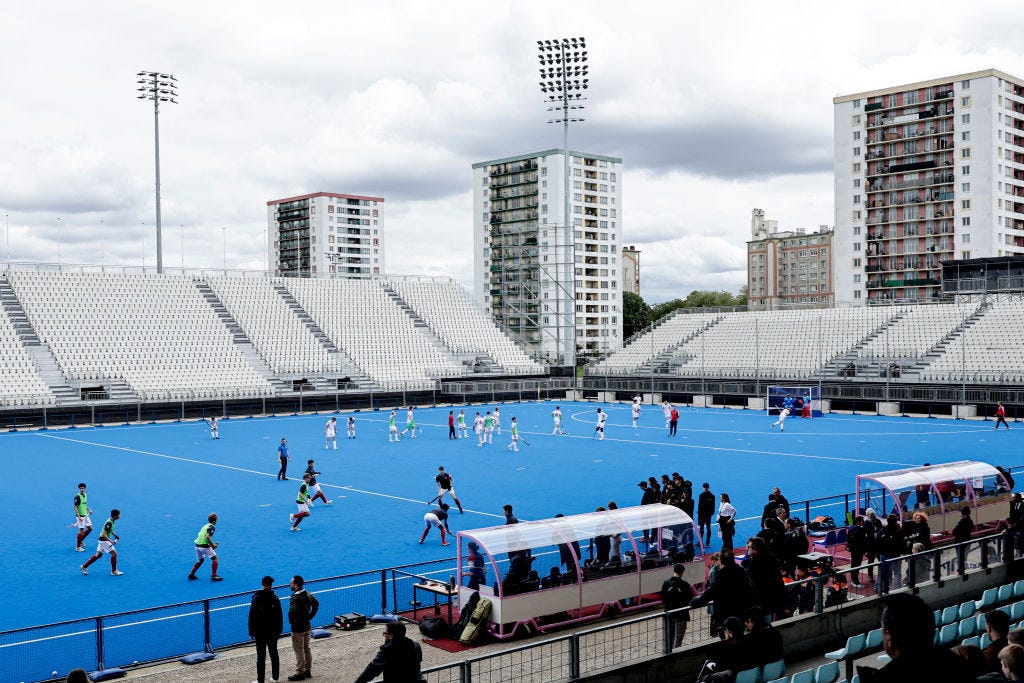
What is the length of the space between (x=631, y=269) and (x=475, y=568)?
564ft

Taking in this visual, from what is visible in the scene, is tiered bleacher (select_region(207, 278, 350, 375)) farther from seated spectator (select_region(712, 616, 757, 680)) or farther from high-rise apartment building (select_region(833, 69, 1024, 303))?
high-rise apartment building (select_region(833, 69, 1024, 303))

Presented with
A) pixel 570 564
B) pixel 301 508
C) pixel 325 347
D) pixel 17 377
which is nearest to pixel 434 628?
pixel 570 564

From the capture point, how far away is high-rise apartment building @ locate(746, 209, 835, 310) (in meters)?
171

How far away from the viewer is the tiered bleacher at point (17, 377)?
5431cm

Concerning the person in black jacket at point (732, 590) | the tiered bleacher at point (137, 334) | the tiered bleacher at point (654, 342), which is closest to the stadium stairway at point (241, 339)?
the tiered bleacher at point (137, 334)

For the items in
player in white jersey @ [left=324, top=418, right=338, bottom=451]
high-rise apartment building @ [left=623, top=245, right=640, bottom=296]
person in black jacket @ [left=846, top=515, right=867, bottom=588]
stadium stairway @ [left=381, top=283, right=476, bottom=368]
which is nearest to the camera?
person in black jacket @ [left=846, top=515, right=867, bottom=588]

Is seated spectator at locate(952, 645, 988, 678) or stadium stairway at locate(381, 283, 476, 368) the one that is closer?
seated spectator at locate(952, 645, 988, 678)

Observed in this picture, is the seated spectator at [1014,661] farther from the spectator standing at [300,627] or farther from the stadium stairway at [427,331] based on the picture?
the stadium stairway at [427,331]

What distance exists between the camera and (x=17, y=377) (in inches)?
2215

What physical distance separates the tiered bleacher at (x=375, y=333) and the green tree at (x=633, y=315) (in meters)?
76.7

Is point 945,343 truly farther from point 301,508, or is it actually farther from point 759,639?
point 759,639

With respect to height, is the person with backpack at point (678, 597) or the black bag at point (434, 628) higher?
the person with backpack at point (678, 597)

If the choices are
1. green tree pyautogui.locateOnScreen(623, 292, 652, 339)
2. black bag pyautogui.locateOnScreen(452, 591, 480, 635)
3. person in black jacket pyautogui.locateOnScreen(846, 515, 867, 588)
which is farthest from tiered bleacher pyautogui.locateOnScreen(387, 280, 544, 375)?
green tree pyautogui.locateOnScreen(623, 292, 652, 339)

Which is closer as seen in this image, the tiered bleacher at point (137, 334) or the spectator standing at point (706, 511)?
the spectator standing at point (706, 511)
